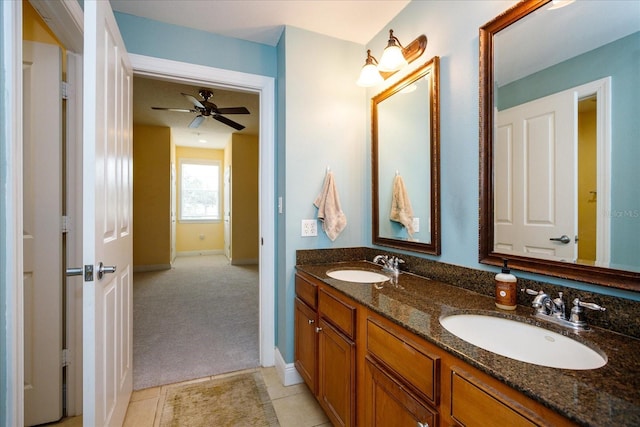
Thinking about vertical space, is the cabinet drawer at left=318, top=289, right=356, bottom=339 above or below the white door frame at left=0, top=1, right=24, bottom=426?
below

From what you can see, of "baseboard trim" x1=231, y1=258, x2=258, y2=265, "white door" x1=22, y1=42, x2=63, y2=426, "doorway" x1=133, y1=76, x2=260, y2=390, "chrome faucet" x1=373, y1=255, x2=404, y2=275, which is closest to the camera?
"white door" x1=22, y1=42, x2=63, y2=426

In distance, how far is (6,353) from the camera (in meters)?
0.95

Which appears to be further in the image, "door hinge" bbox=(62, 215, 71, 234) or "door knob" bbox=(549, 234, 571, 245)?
"door hinge" bbox=(62, 215, 71, 234)

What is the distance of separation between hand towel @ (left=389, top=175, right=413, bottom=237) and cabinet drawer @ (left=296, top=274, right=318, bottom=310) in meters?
0.68

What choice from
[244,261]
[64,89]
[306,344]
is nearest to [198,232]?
[244,261]

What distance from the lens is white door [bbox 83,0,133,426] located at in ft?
3.53

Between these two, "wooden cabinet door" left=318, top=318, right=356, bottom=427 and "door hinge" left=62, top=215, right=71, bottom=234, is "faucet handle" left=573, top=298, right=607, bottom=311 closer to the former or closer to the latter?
"wooden cabinet door" left=318, top=318, right=356, bottom=427

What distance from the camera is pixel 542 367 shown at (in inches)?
27.3

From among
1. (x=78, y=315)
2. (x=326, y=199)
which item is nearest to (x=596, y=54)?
(x=326, y=199)

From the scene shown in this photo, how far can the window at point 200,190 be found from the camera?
23.8 feet

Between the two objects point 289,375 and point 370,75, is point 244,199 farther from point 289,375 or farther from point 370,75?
point 370,75

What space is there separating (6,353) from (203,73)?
73.5 inches

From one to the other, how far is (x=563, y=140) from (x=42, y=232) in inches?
97.6

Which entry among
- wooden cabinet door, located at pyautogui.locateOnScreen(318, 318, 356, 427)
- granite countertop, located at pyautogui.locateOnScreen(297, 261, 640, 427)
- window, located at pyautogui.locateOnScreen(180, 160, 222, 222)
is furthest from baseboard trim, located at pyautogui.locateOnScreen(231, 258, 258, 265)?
granite countertop, located at pyautogui.locateOnScreen(297, 261, 640, 427)
